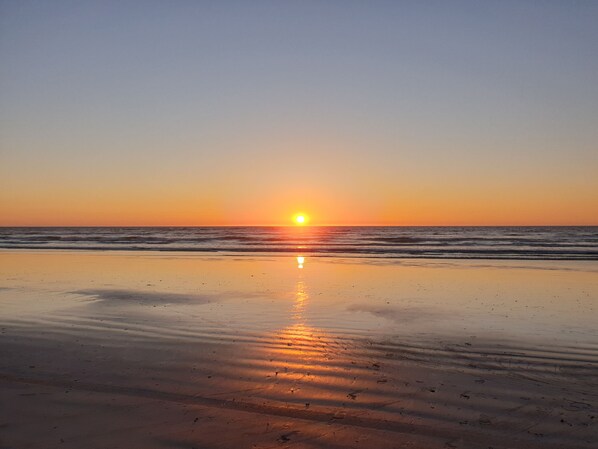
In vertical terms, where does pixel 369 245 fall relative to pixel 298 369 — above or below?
below

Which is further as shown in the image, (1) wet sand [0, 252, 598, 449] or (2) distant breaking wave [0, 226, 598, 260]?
(2) distant breaking wave [0, 226, 598, 260]

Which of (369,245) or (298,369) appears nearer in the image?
(298,369)

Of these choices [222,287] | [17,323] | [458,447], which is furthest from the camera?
[222,287]

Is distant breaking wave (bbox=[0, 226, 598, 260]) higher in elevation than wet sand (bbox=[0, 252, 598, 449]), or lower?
lower

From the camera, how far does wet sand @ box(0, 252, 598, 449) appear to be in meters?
5.45

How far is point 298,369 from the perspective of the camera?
25.4 ft

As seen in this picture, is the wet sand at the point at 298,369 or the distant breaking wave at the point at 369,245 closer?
the wet sand at the point at 298,369

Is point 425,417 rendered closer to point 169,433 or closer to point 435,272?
point 169,433

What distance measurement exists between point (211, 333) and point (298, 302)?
4297 mm

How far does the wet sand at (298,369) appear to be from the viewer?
5.45m

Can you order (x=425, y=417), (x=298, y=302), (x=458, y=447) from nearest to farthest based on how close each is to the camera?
(x=458, y=447), (x=425, y=417), (x=298, y=302)

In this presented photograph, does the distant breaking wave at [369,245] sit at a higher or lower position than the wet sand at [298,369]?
lower

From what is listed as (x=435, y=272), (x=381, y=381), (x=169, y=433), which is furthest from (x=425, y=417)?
(x=435, y=272)

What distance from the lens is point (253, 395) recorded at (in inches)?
257
